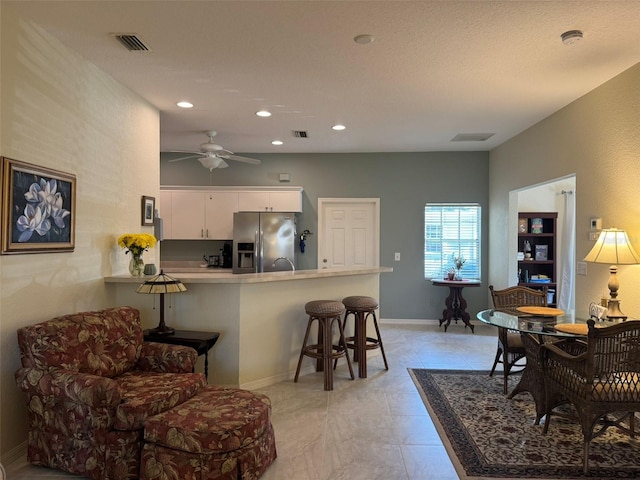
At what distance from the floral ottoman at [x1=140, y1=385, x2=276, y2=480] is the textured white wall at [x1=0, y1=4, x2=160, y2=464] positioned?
1058mm

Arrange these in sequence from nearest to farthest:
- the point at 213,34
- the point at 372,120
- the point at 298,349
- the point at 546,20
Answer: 1. the point at 546,20
2. the point at 213,34
3. the point at 298,349
4. the point at 372,120

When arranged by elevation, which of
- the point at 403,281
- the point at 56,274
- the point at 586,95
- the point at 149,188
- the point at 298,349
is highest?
the point at 586,95

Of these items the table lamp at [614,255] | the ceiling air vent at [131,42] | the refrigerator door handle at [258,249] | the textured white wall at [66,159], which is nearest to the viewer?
the textured white wall at [66,159]

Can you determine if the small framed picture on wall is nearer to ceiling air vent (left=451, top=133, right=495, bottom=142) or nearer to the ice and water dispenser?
ceiling air vent (left=451, top=133, right=495, bottom=142)

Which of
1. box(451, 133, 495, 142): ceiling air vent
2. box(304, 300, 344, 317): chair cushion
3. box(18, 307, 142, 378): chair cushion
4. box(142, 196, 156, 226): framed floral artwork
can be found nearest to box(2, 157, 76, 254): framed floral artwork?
box(18, 307, 142, 378): chair cushion

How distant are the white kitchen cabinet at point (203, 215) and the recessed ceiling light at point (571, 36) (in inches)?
181

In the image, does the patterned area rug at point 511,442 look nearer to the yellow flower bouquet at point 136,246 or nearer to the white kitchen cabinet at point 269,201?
the yellow flower bouquet at point 136,246

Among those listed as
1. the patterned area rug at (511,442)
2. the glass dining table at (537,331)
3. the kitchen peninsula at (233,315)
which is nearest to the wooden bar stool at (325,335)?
the kitchen peninsula at (233,315)

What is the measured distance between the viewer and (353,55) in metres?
3.12

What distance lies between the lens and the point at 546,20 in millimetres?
2611

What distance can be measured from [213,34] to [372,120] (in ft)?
7.86

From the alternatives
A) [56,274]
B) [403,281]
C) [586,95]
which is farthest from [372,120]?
[56,274]

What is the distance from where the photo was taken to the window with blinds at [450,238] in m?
6.70

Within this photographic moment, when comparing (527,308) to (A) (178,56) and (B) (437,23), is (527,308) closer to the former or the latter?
(B) (437,23)
